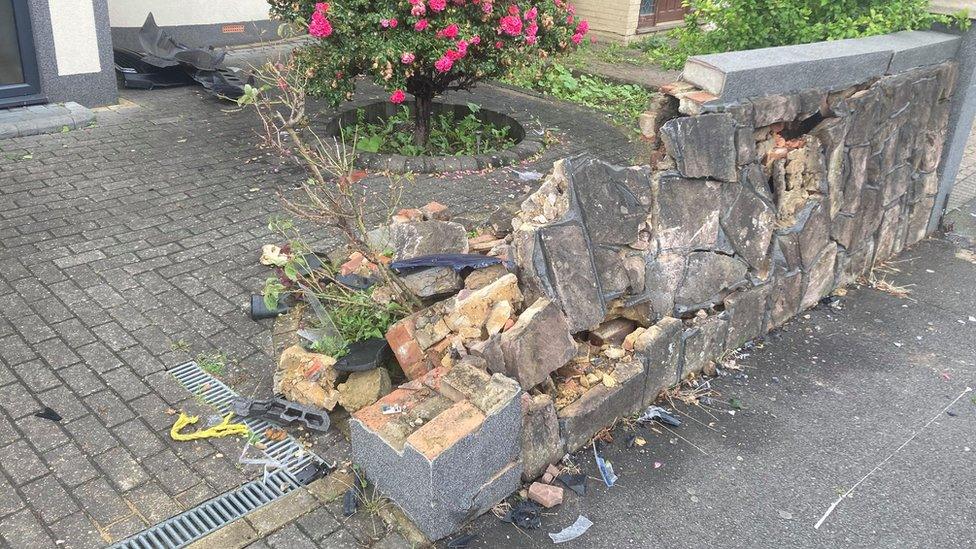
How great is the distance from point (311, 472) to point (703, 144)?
2790mm

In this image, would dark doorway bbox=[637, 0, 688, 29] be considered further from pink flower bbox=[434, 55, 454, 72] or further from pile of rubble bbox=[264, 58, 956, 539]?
pile of rubble bbox=[264, 58, 956, 539]

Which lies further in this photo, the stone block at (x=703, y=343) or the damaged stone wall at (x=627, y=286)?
the stone block at (x=703, y=343)

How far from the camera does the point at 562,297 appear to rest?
4145 mm

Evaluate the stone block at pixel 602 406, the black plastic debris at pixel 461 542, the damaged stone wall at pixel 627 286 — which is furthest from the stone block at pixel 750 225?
the black plastic debris at pixel 461 542

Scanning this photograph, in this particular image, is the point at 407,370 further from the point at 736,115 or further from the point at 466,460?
the point at 736,115

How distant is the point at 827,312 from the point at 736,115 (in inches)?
77.2

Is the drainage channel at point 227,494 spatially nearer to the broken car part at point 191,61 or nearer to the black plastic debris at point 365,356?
the black plastic debris at point 365,356

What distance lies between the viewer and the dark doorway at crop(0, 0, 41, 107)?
8.16 metres

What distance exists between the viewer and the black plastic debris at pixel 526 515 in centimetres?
358

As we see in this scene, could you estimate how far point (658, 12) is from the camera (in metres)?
16.5

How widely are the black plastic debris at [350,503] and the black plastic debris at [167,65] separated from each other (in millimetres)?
7000

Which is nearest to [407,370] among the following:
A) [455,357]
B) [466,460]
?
[455,357]

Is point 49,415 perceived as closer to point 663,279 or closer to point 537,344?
point 537,344

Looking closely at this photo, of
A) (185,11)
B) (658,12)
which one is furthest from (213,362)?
(658,12)
